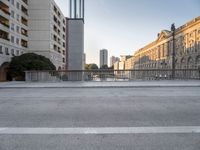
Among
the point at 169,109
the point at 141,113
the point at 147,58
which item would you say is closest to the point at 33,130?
the point at 141,113

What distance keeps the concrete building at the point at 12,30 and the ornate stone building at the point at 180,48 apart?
47112mm

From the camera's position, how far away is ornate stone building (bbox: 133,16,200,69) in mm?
73375

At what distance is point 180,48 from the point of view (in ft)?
282

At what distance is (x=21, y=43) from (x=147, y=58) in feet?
285

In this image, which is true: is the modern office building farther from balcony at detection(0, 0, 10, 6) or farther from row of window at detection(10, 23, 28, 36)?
balcony at detection(0, 0, 10, 6)

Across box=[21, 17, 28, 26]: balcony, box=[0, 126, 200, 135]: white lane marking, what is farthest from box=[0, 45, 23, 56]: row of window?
box=[0, 126, 200, 135]: white lane marking

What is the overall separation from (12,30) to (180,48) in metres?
63.8

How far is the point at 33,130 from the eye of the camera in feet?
17.3

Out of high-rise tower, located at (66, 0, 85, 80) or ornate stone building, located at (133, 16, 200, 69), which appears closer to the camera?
high-rise tower, located at (66, 0, 85, 80)

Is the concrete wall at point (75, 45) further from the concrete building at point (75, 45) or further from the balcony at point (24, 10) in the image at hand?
the balcony at point (24, 10)

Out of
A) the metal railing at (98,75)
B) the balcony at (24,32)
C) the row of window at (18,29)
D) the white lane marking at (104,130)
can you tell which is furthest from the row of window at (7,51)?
the white lane marking at (104,130)

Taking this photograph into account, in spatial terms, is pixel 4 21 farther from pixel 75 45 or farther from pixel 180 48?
A: pixel 180 48

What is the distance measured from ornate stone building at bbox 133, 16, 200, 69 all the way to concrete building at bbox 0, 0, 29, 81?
47.1 m

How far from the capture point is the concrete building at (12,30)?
40.4 m
